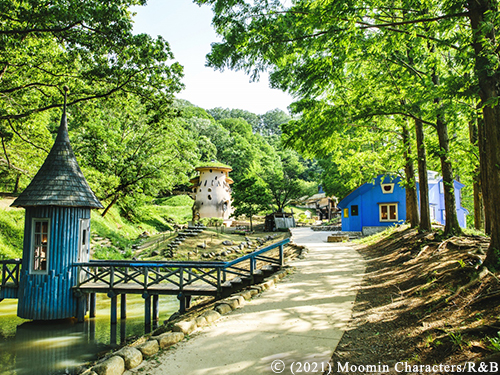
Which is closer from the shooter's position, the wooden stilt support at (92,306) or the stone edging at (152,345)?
the stone edging at (152,345)

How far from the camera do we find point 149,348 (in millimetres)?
5250

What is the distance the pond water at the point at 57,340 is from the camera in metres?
7.88

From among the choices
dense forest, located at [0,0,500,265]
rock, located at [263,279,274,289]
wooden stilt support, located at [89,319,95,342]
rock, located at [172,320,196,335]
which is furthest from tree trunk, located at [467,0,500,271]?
wooden stilt support, located at [89,319,95,342]

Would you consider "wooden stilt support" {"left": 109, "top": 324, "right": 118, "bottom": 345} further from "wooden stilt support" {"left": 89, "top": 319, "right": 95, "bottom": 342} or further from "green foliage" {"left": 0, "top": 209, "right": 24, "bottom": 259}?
"green foliage" {"left": 0, "top": 209, "right": 24, "bottom": 259}

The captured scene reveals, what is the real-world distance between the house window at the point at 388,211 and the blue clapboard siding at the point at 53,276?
75.8ft

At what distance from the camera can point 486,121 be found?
6.85 metres

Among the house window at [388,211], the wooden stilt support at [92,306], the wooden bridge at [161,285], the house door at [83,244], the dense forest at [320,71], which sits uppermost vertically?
the dense forest at [320,71]

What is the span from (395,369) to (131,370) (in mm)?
3641

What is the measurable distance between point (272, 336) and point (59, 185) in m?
9.48

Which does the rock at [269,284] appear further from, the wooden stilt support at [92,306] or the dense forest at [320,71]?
the wooden stilt support at [92,306]

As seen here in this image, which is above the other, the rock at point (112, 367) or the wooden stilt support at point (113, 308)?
the rock at point (112, 367)

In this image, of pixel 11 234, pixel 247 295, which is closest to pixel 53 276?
pixel 247 295

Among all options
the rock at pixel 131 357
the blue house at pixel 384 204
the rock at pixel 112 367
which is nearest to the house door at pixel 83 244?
the rock at pixel 131 357

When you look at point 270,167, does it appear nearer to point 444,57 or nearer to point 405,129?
point 405,129
